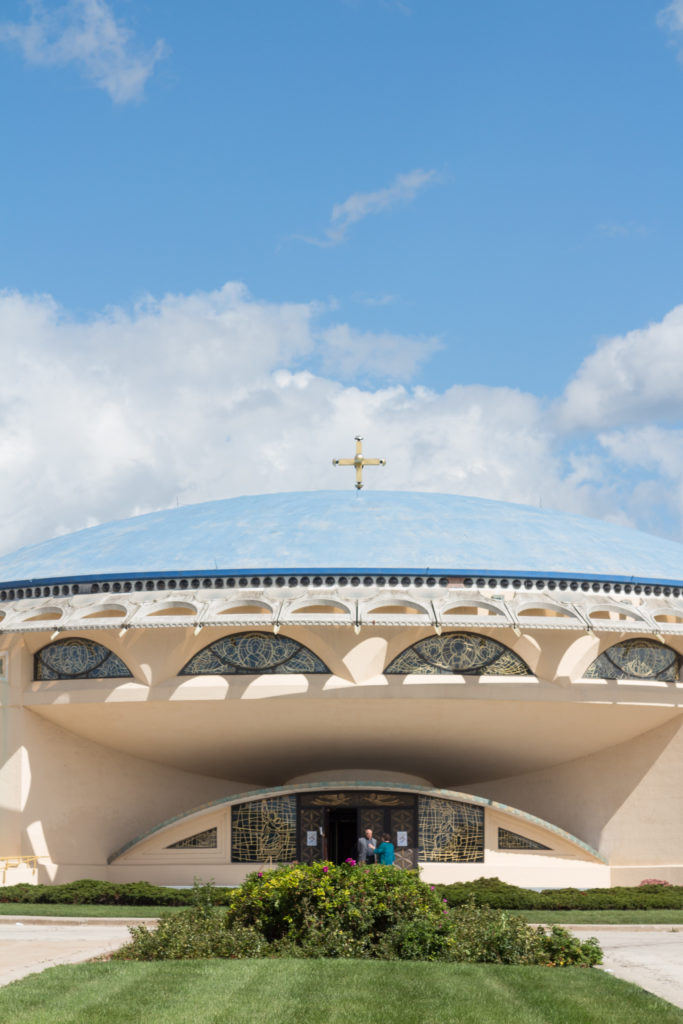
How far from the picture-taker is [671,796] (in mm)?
30609

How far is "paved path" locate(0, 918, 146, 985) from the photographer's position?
47.3 ft

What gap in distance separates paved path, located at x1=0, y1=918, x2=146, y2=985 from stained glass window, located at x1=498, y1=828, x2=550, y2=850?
10.9 meters

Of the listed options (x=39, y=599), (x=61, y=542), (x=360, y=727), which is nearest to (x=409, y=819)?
(x=360, y=727)

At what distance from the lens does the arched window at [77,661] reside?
28.5 m

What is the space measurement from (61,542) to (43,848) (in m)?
8.76

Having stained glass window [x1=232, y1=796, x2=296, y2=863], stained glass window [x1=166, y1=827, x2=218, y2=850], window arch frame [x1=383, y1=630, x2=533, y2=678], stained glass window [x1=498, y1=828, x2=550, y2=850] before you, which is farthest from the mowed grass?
stained glass window [x1=498, y1=828, x2=550, y2=850]

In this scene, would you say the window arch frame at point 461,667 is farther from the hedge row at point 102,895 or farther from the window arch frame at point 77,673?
the hedge row at point 102,895

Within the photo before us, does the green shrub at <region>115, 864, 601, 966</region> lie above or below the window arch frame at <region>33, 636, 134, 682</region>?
below

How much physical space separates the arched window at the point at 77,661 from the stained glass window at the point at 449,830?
7536 mm

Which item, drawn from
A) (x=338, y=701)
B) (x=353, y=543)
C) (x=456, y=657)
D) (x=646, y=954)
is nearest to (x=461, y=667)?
(x=456, y=657)

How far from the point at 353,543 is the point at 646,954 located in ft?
48.8

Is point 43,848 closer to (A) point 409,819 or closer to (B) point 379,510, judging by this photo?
(A) point 409,819

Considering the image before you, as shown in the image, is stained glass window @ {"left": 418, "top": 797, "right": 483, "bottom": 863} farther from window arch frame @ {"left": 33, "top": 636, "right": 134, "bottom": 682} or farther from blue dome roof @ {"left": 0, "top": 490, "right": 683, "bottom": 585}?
window arch frame @ {"left": 33, "top": 636, "right": 134, "bottom": 682}

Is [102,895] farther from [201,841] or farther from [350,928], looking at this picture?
[350,928]
